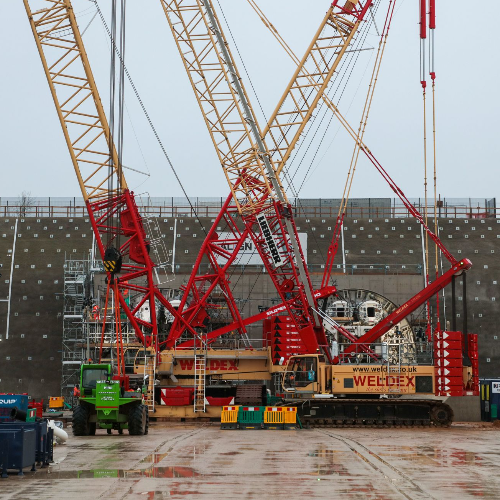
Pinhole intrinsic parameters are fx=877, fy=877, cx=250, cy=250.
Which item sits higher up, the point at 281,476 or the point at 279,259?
the point at 279,259

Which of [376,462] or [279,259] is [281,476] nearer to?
[376,462]

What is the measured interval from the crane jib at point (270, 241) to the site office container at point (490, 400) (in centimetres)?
1319

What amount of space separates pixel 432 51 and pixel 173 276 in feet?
91.1

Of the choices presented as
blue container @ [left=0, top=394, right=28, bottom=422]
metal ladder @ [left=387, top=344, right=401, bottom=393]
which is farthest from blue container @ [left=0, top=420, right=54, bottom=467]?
metal ladder @ [left=387, top=344, right=401, bottom=393]

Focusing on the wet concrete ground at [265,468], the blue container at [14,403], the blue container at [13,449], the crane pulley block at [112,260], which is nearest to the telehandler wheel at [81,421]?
the wet concrete ground at [265,468]

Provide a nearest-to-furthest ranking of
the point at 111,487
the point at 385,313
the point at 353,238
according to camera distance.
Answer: the point at 111,487 < the point at 385,313 < the point at 353,238

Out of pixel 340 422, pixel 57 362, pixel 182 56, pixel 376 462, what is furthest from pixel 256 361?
pixel 376 462

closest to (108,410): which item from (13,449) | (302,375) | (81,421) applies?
(81,421)

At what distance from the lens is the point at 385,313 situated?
56125mm

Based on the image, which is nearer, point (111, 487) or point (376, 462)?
point (111, 487)

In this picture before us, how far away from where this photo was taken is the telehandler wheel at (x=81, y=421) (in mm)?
31156

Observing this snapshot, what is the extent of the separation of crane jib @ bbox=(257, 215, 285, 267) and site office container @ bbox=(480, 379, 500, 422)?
1319cm

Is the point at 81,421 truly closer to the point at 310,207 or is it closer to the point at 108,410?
the point at 108,410

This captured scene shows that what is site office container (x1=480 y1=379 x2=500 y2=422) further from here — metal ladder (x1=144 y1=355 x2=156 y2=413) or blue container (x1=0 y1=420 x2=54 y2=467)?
blue container (x1=0 y1=420 x2=54 y2=467)
